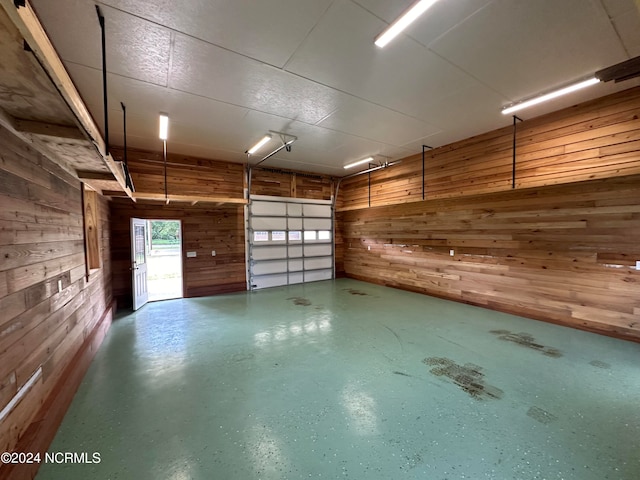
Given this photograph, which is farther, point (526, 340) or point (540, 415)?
point (526, 340)

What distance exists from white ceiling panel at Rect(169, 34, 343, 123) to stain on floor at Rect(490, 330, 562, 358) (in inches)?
175

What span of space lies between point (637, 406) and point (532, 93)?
3.91m

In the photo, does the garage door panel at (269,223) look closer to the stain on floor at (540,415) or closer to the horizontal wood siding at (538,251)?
the horizontal wood siding at (538,251)

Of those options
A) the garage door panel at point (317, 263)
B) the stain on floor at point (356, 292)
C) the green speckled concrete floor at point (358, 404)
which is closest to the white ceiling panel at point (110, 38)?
the green speckled concrete floor at point (358, 404)

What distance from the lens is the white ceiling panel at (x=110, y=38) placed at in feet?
7.41

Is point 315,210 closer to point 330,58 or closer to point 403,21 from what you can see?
point 330,58

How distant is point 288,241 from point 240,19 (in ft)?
20.6

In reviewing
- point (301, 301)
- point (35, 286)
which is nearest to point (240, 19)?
point (35, 286)

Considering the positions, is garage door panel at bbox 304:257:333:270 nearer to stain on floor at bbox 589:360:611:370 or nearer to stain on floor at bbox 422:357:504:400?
stain on floor at bbox 422:357:504:400

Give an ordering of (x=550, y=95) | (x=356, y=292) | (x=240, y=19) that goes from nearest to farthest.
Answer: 1. (x=240, y=19)
2. (x=550, y=95)
3. (x=356, y=292)

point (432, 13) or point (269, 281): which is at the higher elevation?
point (432, 13)

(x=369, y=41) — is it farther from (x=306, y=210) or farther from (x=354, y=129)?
(x=306, y=210)

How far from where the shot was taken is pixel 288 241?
831 cm

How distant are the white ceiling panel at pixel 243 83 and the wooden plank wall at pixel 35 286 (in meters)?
1.76
